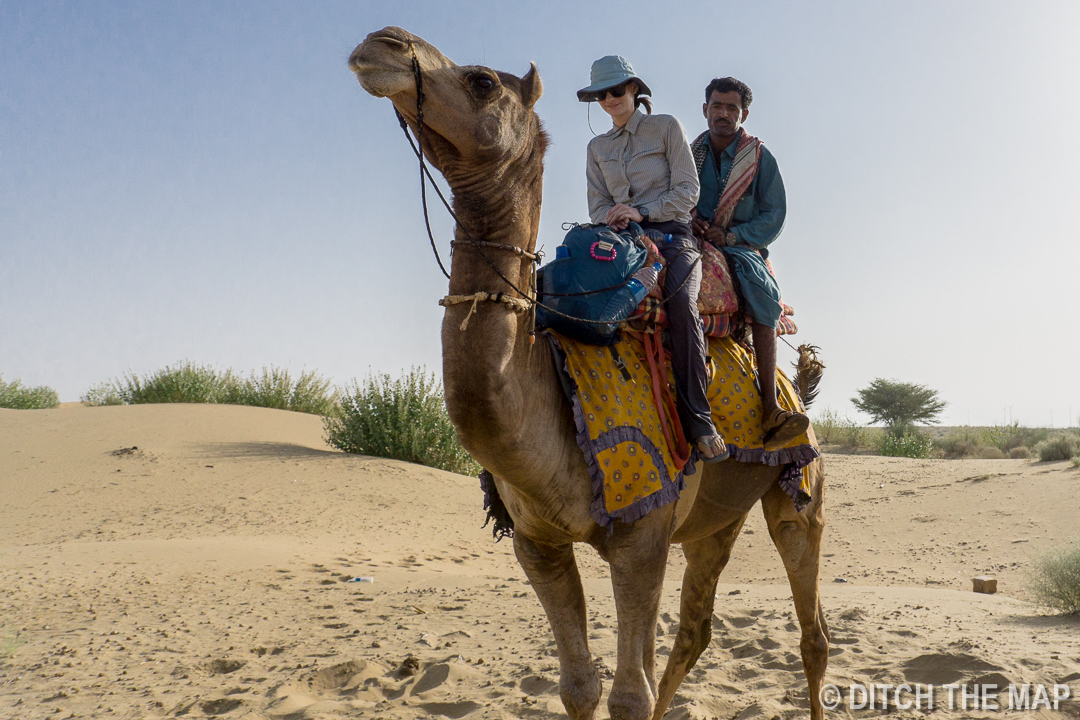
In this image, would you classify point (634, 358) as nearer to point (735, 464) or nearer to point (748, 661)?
point (735, 464)

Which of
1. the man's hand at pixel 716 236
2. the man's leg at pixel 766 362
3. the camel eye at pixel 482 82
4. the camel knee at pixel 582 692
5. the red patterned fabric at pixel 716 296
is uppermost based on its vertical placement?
the camel eye at pixel 482 82

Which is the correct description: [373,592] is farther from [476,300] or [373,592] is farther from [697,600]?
[476,300]

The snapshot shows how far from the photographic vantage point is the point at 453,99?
297 centimetres

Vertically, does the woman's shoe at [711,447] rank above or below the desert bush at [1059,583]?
above

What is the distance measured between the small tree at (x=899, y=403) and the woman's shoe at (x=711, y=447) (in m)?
33.3

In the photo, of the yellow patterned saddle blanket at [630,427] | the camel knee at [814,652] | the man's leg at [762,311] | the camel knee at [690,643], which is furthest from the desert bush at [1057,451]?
the yellow patterned saddle blanket at [630,427]

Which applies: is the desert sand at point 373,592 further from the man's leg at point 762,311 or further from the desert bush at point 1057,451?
the man's leg at point 762,311

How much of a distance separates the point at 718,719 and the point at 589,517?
2.47 meters

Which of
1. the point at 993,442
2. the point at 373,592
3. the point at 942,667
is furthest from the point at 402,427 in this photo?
the point at 993,442

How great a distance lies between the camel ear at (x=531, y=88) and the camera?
3.35 meters

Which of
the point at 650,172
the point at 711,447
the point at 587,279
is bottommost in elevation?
the point at 711,447

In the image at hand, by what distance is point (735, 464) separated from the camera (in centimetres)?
436

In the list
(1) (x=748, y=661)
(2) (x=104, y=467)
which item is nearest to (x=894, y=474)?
(1) (x=748, y=661)

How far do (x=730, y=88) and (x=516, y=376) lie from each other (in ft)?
9.21
